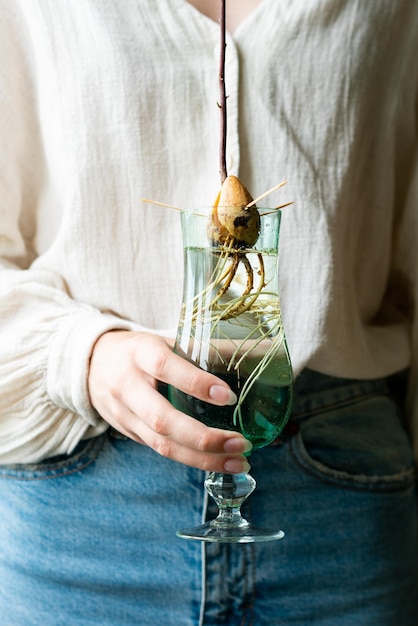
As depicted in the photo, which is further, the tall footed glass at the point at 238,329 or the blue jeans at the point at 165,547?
the blue jeans at the point at 165,547

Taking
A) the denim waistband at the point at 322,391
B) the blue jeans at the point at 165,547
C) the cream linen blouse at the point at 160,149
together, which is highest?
the cream linen blouse at the point at 160,149

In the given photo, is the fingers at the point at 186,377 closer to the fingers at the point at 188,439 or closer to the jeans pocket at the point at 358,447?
the fingers at the point at 188,439

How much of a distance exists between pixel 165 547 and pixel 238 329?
34 centimetres

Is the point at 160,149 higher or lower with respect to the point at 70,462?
higher

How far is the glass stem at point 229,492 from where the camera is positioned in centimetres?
57

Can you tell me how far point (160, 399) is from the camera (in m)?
0.56

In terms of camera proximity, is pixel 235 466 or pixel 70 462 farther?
pixel 70 462

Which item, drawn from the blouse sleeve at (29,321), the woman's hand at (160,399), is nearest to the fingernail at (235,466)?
the woman's hand at (160,399)

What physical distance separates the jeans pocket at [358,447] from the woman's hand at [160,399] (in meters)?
0.24

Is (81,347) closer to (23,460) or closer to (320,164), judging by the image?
(23,460)

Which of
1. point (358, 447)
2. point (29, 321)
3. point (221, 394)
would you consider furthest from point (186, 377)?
point (358, 447)

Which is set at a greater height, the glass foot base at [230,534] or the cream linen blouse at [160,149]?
the cream linen blouse at [160,149]

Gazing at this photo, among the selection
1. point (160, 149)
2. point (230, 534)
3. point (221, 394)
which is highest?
point (160, 149)

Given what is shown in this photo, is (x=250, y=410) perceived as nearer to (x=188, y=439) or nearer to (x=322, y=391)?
(x=188, y=439)
